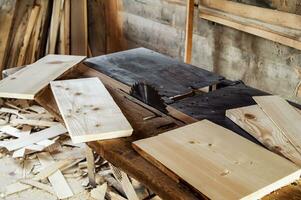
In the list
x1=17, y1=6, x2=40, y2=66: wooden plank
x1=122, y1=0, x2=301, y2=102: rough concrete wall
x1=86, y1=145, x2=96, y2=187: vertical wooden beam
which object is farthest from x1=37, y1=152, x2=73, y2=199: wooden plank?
x1=122, y1=0, x2=301, y2=102: rough concrete wall

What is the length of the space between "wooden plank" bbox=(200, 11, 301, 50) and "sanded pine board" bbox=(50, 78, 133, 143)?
124 centimetres

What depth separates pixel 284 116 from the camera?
1.52m

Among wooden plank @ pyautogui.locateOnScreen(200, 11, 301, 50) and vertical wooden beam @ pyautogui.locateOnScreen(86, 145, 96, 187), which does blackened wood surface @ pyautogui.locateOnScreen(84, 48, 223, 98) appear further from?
wooden plank @ pyautogui.locateOnScreen(200, 11, 301, 50)

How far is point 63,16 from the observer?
3.85 meters

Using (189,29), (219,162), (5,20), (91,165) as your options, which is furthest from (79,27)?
(219,162)

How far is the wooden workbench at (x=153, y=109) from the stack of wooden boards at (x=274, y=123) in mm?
38

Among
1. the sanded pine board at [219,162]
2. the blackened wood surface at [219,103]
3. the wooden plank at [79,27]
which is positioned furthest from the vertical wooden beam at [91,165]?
the wooden plank at [79,27]

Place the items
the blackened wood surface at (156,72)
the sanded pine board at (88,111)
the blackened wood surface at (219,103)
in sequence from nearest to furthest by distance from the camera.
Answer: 1. the sanded pine board at (88,111)
2. the blackened wood surface at (219,103)
3. the blackened wood surface at (156,72)

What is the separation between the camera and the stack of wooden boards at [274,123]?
51.1 inches

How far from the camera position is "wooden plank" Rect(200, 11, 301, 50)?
92.0 inches

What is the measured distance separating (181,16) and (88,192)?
1.72 meters

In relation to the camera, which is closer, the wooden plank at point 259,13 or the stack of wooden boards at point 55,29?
the wooden plank at point 259,13

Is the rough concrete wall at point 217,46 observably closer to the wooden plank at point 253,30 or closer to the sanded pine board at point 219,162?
the wooden plank at point 253,30

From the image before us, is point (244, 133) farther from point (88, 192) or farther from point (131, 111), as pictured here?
point (88, 192)
